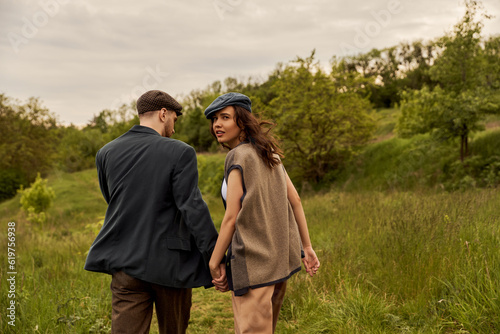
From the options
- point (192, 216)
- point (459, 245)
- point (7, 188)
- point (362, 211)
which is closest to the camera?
point (192, 216)

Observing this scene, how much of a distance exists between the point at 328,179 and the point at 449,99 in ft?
31.4

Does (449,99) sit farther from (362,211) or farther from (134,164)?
(134,164)

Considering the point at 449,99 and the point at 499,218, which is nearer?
the point at 499,218

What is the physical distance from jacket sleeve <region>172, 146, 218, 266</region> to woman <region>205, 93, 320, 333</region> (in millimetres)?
88

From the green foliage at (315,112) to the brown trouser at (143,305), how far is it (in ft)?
55.8

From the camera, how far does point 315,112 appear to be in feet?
63.3

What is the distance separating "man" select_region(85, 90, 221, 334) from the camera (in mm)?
2369

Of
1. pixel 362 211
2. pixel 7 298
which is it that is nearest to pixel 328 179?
pixel 362 211

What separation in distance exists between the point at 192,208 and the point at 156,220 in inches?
9.7

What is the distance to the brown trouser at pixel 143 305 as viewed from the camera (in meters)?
2.40

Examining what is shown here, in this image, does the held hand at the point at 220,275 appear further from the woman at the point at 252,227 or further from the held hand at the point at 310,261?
the held hand at the point at 310,261

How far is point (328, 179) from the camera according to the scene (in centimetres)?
2164

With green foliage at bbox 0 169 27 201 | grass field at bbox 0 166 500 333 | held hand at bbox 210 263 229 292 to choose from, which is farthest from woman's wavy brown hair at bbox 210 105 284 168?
green foliage at bbox 0 169 27 201

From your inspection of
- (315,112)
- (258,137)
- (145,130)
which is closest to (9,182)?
(315,112)
